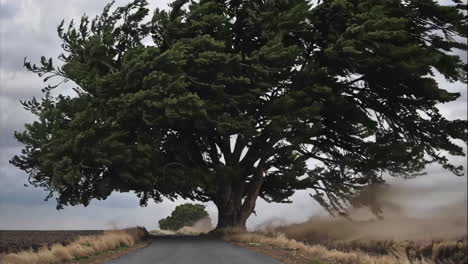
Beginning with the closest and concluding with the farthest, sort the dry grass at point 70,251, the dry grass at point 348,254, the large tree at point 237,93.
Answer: the dry grass at point 348,254 → the dry grass at point 70,251 → the large tree at point 237,93

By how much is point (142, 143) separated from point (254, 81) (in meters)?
7.44

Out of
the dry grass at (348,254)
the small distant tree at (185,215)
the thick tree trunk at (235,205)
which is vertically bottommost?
the dry grass at (348,254)

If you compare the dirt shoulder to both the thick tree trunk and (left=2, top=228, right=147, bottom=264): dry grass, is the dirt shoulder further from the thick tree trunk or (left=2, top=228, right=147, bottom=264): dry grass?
the thick tree trunk

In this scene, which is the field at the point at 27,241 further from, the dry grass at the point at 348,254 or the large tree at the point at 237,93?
the dry grass at the point at 348,254

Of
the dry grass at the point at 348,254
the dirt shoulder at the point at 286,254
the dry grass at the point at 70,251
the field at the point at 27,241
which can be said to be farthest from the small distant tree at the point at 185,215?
the dirt shoulder at the point at 286,254

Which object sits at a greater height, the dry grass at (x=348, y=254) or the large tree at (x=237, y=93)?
the large tree at (x=237, y=93)

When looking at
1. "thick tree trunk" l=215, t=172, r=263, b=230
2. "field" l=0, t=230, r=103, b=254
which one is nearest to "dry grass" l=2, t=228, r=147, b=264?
"field" l=0, t=230, r=103, b=254

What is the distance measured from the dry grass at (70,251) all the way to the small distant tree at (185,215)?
4706 cm

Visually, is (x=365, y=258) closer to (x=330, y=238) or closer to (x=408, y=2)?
(x=330, y=238)

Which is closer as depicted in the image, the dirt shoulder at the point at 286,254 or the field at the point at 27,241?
the dirt shoulder at the point at 286,254

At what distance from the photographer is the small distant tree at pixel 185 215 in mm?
74131

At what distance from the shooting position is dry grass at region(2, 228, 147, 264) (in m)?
16.9

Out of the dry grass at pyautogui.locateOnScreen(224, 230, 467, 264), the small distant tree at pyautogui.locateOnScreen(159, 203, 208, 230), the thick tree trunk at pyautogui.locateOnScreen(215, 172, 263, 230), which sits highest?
the small distant tree at pyautogui.locateOnScreen(159, 203, 208, 230)

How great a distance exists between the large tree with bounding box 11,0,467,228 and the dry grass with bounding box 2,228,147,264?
4.88 meters
